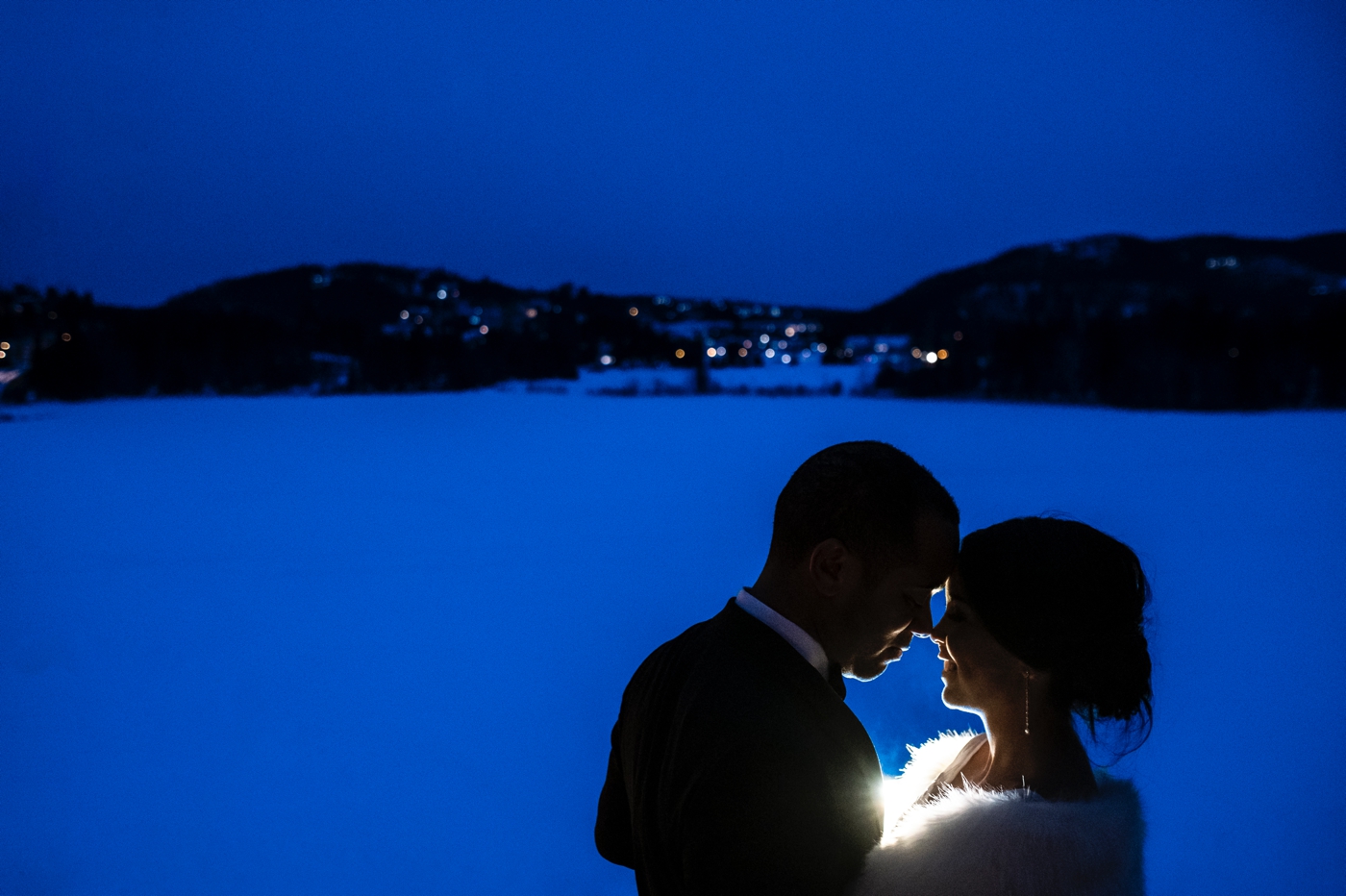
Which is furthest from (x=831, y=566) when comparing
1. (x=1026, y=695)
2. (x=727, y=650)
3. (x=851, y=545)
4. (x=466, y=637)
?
(x=466, y=637)

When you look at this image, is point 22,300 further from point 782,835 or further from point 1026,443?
point 1026,443

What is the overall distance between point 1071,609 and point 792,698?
0.46 meters

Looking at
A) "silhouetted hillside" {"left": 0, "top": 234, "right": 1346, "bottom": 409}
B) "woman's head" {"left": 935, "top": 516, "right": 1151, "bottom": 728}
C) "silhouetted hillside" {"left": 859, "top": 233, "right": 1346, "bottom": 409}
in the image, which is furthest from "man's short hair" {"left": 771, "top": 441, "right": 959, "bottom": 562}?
"silhouetted hillside" {"left": 0, "top": 234, "right": 1346, "bottom": 409}

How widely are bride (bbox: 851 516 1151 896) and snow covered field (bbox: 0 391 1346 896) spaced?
0.90 feet

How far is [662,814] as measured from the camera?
79 centimetres

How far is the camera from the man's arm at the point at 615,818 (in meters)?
1.05

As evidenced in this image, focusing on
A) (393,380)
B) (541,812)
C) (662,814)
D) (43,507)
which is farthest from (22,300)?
(662,814)

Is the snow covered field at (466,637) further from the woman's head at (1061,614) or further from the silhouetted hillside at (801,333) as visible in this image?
the silhouetted hillside at (801,333)

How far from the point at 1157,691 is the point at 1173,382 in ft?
14.4

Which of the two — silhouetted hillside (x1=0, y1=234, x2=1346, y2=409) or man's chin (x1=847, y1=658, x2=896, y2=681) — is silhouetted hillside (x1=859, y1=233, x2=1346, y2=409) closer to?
silhouetted hillside (x1=0, y1=234, x2=1346, y2=409)

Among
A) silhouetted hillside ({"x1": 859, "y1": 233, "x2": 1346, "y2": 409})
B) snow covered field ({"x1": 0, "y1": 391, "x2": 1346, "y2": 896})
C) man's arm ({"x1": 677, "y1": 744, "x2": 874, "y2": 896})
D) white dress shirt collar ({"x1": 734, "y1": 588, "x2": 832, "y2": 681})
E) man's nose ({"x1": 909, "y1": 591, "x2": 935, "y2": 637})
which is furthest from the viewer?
silhouetted hillside ({"x1": 859, "y1": 233, "x2": 1346, "y2": 409})

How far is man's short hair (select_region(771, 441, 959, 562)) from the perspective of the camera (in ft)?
2.87

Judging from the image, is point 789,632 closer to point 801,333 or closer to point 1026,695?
point 1026,695

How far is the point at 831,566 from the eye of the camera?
0.88 meters
